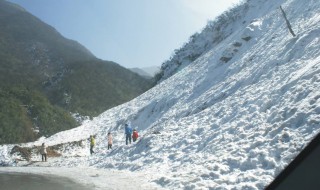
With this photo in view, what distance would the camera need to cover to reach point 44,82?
3312 inches

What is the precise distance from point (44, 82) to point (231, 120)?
73.2 meters

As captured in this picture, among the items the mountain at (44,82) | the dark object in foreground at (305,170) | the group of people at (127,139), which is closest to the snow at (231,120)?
the group of people at (127,139)

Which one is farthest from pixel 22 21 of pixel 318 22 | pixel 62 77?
pixel 318 22

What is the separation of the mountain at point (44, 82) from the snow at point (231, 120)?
6439mm

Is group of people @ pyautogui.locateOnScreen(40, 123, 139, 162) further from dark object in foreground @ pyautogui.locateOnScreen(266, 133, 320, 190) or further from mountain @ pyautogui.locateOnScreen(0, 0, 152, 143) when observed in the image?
dark object in foreground @ pyautogui.locateOnScreen(266, 133, 320, 190)

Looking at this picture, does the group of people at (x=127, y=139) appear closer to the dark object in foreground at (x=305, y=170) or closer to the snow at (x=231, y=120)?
the snow at (x=231, y=120)

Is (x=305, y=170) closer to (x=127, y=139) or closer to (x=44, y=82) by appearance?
(x=127, y=139)

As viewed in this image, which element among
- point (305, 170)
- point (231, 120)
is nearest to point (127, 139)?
point (231, 120)

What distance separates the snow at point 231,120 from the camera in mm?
11773

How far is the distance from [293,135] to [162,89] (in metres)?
29.0

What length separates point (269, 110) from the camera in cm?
1534

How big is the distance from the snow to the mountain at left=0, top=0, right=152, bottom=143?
6.44 meters

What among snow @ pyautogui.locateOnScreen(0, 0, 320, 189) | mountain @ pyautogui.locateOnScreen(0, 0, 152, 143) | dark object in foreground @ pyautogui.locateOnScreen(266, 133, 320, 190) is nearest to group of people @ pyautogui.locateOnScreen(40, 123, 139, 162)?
snow @ pyautogui.locateOnScreen(0, 0, 320, 189)

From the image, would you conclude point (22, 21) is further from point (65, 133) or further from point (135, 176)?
point (135, 176)
